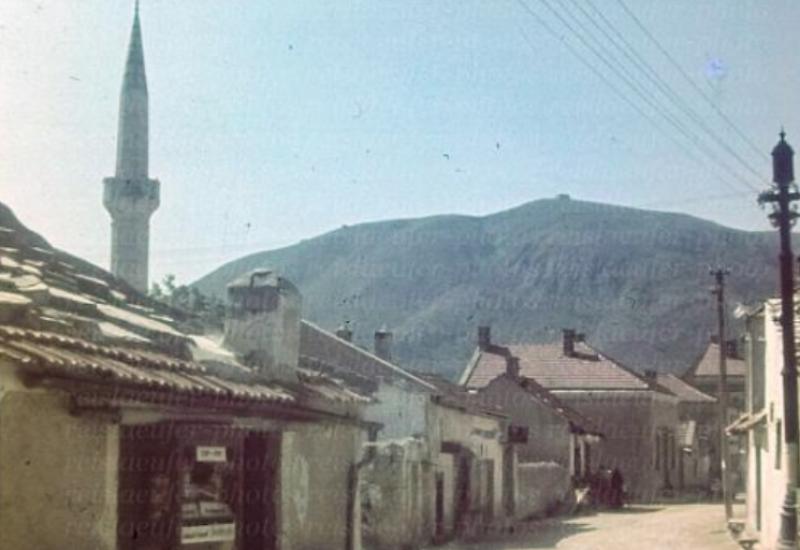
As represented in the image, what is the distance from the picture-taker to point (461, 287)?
542ft

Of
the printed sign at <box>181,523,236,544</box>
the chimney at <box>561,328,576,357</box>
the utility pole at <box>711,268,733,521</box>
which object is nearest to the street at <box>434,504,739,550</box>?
the utility pole at <box>711,268,733,521</box>

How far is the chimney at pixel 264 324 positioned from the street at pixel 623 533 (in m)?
13.2

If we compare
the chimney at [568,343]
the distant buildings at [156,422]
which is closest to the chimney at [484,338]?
the chimney at [568,343]

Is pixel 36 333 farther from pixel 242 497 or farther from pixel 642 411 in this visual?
pixel 642 411

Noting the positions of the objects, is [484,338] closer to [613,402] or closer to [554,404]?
[613,402]

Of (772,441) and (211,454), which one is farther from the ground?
(772,441)

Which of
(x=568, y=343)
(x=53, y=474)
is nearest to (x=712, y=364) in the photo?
(x=568, y=343)

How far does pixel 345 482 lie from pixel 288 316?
2.51m

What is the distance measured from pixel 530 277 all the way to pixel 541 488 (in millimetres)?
126368

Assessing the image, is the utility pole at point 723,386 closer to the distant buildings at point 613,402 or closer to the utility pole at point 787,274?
the utility pole at point 787,274

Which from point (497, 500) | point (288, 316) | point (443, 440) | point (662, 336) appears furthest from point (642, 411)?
point (662, 336)

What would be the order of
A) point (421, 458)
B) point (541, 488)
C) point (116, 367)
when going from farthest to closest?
point (541, 488) → point (421, 458) → point (116, 367)

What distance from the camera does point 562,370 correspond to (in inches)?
2165

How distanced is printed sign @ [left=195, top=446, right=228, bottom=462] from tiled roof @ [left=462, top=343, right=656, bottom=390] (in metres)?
39.1
